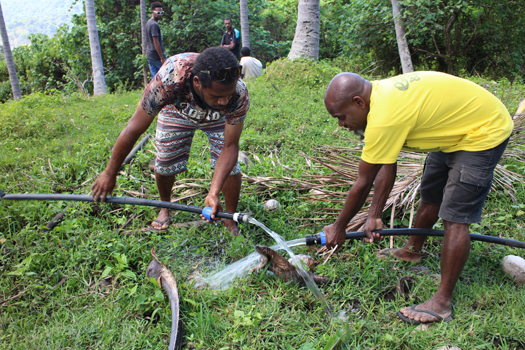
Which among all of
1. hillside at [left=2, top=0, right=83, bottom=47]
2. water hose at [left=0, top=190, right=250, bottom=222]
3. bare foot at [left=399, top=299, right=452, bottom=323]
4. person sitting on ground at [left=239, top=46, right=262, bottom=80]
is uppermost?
hillside at [left=2, top=0, right=83, bottom=47]

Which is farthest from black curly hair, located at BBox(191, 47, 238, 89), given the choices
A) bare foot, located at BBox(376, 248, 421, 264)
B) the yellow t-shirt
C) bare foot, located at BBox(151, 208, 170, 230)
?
bare foot, located at BBox(376, 248, 421, 264)

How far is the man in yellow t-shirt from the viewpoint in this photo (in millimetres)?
2070

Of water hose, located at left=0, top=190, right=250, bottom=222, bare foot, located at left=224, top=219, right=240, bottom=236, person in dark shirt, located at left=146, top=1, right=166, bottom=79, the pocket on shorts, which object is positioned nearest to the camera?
the pocket on shorts

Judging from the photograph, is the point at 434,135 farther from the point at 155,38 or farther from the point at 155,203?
the point at 155,38

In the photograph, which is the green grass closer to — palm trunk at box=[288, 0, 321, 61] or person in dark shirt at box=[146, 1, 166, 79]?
person in dark shirt at box=[146, 1, 166, 79]

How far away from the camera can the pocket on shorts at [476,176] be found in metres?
2.19

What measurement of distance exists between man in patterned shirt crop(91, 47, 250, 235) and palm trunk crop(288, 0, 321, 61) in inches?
291

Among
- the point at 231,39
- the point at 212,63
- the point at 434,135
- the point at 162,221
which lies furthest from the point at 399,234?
the point at 231,39

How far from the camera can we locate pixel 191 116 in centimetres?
289

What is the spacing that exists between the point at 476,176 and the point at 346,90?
103 centimetres

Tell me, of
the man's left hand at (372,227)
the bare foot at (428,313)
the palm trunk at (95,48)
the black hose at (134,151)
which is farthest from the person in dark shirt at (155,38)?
the bare foot at (428,313)

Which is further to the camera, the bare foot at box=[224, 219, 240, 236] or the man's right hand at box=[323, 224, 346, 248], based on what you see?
the bare foot at box=[224, 219, 240, 236]

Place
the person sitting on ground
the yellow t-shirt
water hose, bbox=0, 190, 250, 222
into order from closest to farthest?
the yellow t-shirt, water hose, bbox=0, 190, 250, 222, the person sitting on ground

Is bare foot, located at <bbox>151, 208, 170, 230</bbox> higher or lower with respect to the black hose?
lower
